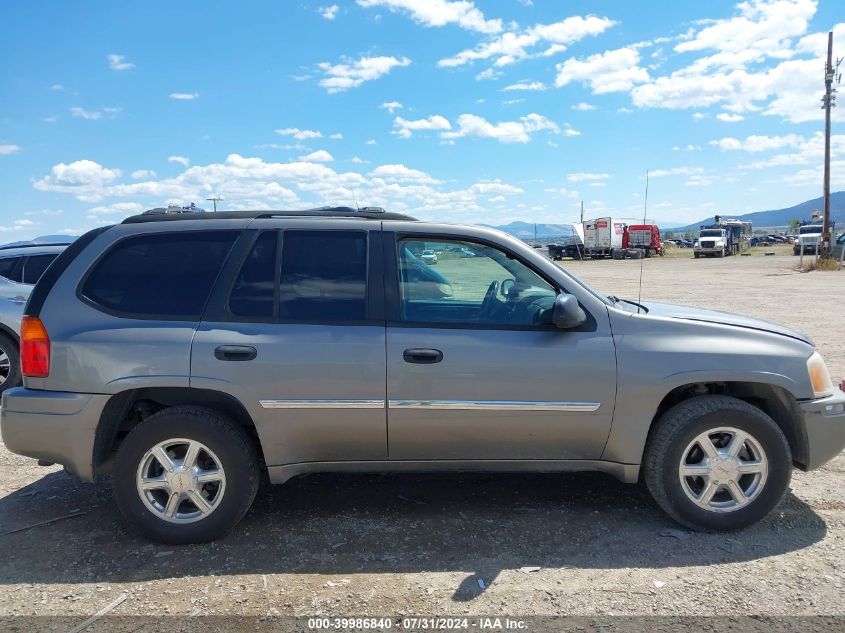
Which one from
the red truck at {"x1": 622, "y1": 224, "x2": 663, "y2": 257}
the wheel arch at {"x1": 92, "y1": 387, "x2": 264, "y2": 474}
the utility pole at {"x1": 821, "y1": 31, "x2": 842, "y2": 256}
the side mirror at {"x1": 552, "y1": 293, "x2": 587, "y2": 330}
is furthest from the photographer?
the red truck at {"x1": 622, "y1": 224, "x2": 663, "y2": 257}

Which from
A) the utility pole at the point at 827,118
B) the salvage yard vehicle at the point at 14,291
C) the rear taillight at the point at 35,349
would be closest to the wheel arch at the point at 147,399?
the rear taillight at the point at 35,349

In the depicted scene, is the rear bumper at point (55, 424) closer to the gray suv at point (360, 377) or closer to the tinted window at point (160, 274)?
the gray suv at point (360, 377)

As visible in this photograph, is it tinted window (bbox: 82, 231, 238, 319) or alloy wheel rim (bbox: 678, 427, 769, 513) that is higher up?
tinted window (bbox: 82, 231, 238, 319)

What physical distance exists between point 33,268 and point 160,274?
16.3 ft

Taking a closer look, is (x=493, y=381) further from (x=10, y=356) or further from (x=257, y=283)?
(x=10, y=356)

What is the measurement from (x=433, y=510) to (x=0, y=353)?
226 inches

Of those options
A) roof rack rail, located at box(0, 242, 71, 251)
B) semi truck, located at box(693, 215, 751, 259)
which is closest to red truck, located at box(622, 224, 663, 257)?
semi truck, located at box(693, 215, 751, 259)

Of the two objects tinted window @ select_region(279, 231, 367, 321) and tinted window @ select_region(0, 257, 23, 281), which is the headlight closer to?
tinted window @ select_region(279, 231, 367, 321)

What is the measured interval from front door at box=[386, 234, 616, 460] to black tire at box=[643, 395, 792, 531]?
0.34m

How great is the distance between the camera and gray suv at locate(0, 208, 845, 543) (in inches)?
145

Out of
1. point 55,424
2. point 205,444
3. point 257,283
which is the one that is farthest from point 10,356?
point 257,283

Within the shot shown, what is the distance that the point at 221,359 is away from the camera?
144 inches

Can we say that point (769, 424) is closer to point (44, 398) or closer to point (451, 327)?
point (451, 327)

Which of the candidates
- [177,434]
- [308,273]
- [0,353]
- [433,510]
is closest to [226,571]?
[177,434]
